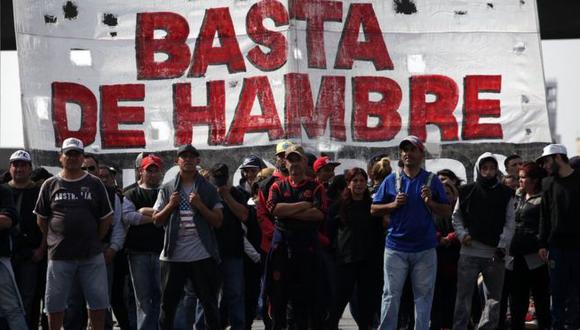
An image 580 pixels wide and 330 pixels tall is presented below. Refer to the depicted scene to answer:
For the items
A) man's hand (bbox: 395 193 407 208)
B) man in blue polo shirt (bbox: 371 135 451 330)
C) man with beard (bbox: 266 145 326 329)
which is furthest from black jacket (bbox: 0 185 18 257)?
man's hand (bbox: 395 193 407 208)

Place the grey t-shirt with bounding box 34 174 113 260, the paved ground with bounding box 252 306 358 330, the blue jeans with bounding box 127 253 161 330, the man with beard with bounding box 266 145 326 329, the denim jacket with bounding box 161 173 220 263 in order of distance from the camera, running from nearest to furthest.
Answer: the grey t-shirt with bounding box 34 174 113 260
the denim jacket with bounding box 161 173 220 263
the man with beard with bounding box 266 145 326 329
the blue jeans with bounding box 127 253 161 330
the paved ground with bounding box 252 306 358 330

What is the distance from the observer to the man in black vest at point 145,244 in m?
14.2

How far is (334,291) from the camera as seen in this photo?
14305mm

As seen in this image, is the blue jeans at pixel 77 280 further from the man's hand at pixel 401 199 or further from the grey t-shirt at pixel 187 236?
the man's hand at pixel 401 199

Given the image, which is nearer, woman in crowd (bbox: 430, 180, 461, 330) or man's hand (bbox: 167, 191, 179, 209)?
man's hand (bbox: 167, 191, 179, 209)

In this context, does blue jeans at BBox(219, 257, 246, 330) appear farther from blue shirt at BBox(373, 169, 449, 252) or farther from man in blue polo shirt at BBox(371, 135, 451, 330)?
blue shirt at BBox(373, 169, 449, 252)

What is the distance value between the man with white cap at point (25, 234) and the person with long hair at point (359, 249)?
9.98 ft

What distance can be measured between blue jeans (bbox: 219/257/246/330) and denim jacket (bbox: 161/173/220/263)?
4.16 ft

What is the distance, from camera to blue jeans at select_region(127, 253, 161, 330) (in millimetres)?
14148

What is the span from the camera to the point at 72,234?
13.0m

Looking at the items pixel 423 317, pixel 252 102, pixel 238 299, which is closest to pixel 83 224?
pixel 238 299

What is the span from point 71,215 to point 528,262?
16.4 feet

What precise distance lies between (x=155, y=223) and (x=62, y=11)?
21.0 ft

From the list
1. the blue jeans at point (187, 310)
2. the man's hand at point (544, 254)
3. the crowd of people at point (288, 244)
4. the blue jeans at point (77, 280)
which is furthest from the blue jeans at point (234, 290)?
the man's hand at point (544, 254)
